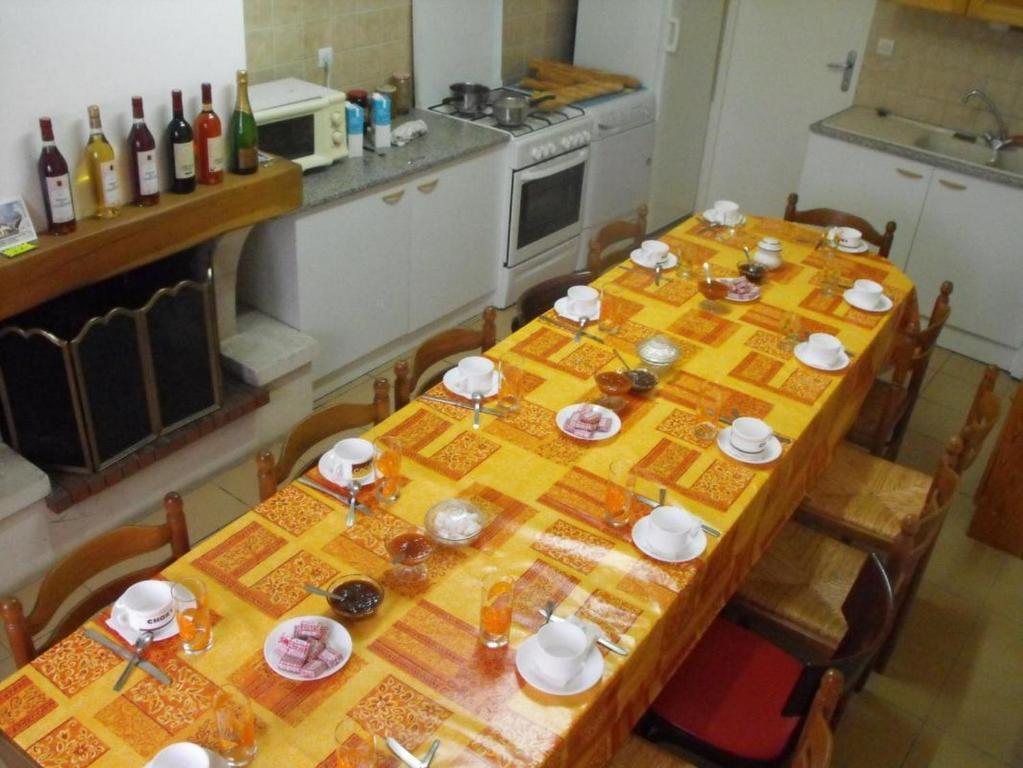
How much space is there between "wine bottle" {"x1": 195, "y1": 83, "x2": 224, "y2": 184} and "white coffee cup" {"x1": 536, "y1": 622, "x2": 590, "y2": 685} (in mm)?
1898

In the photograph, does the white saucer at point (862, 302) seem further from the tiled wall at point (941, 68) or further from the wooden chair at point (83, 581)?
the wooden chair at point (83, 581)

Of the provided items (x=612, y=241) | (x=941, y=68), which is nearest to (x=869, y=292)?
(x=612, y=241)

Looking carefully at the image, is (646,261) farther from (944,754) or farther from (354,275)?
(944,754)

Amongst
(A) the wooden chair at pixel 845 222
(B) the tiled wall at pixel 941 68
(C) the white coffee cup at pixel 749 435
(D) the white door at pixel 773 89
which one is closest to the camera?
(C) the white coffee cup at pixel 749 435

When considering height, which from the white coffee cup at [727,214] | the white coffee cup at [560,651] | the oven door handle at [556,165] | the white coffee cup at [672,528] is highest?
the white coffee cup at [727,214]

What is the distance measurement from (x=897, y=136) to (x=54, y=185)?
3.60m

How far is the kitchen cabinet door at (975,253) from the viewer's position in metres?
4.12

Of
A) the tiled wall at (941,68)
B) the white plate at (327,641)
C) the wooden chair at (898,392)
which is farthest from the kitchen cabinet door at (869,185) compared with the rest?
the white plate at (327,641)

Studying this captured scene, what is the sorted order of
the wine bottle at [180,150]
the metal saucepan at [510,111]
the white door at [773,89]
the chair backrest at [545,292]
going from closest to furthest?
1. the wine bottle at [180,150]
2. the chair backrest at [545,292]
3. the metal saucepan at [510,111]
4. the white door at [773,89]

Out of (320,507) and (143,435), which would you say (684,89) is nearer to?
(143,435)

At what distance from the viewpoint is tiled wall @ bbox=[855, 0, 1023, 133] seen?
436 centimetres

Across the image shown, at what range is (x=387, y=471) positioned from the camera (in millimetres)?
2182

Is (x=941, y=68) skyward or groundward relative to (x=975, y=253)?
skyward

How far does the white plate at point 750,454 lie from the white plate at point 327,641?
107cm
